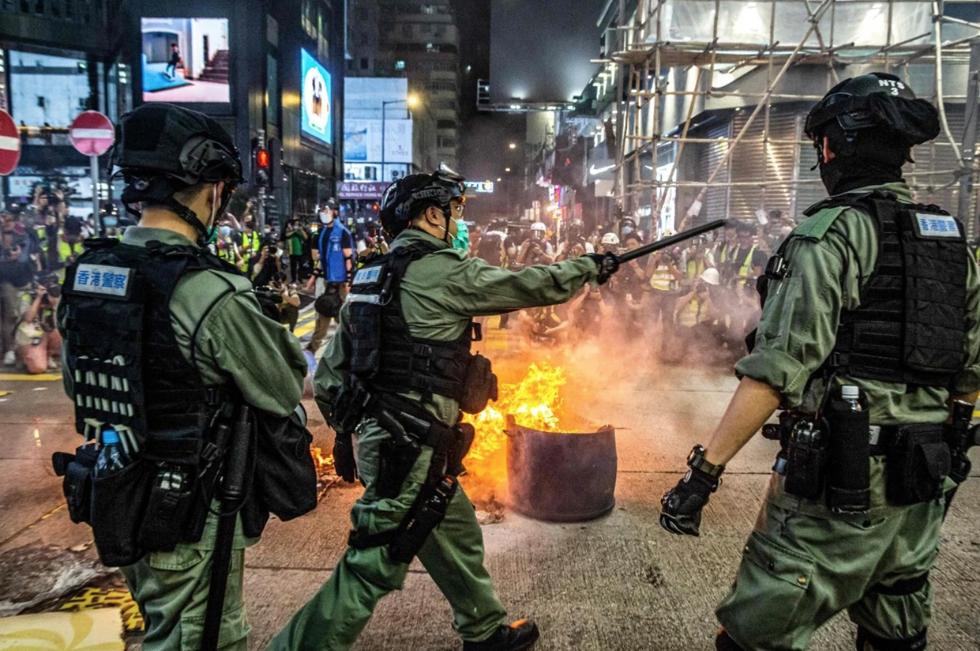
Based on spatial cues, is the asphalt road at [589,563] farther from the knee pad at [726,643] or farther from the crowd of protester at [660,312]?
the crowd of protester at [660,312]

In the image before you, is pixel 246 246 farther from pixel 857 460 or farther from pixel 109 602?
pixel 857 460

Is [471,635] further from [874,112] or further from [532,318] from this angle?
[532,318]

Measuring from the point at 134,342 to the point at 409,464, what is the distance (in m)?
1.05

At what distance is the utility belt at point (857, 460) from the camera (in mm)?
1817

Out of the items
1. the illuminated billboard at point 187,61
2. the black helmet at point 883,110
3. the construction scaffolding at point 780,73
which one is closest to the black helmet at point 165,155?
the black helmet at point 883,110

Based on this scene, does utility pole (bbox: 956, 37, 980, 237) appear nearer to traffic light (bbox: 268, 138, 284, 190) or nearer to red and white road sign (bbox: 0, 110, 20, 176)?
red and white road sign (bbox: 0, 110, 20, 176)

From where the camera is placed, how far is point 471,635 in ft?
8.65

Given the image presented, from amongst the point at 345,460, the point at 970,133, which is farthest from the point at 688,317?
the point at 345,460

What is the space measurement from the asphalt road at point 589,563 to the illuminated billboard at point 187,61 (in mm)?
25813

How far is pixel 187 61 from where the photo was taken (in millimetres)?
27578

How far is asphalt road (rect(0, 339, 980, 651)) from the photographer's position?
9.59 ft

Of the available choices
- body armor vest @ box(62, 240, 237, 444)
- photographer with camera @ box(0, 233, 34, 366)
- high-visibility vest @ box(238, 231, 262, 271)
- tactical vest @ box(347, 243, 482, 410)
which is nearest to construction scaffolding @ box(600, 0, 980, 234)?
tactical vest @ box(347, 243, 482, 410)

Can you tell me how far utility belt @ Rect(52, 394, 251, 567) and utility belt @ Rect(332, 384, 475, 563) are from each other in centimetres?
69

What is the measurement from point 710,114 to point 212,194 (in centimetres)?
1667
